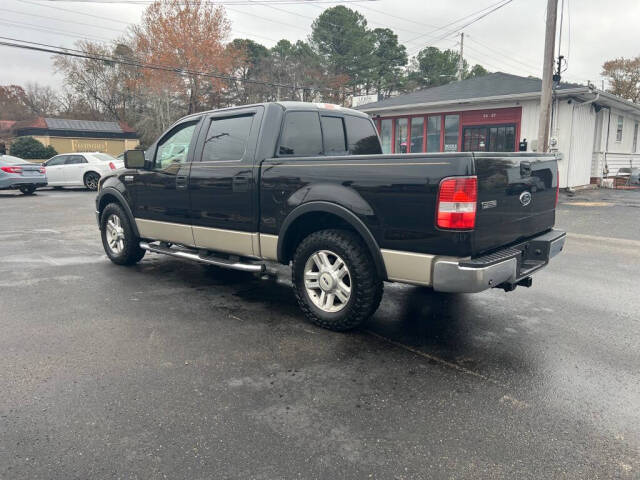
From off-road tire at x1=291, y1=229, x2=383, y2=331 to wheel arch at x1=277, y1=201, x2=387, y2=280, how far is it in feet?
0.28

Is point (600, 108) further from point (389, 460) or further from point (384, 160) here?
point (389, 460)

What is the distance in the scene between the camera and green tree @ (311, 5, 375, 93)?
163 ft

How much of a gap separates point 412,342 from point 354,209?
3.96 ft

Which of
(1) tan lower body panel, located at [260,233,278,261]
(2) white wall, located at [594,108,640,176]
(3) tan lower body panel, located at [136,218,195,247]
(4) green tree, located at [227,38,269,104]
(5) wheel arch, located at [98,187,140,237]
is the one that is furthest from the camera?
(4) green tree, located at [227,38,269,104]

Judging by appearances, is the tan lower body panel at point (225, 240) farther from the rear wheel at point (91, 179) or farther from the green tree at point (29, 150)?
the green tree at point (29, 150)

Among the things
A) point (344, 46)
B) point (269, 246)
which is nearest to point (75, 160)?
point (269, 246)

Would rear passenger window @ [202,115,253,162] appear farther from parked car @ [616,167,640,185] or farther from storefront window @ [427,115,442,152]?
parked car @ [616,167,640,185]

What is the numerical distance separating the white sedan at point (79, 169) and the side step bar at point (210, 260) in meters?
14.3

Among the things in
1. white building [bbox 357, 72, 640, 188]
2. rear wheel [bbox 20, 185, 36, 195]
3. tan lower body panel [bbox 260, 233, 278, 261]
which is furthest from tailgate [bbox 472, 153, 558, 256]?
rear wheel [bbox 20, 185, 36, 195]

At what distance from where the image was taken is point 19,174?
1741 cm

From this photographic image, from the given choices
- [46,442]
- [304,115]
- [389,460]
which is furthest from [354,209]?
[46,442]

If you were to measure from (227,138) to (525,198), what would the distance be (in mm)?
2987

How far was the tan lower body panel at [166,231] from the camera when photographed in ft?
18.3

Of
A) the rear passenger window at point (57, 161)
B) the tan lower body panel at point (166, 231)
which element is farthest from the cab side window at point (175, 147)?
the rear passenger window at point (57, 161)
